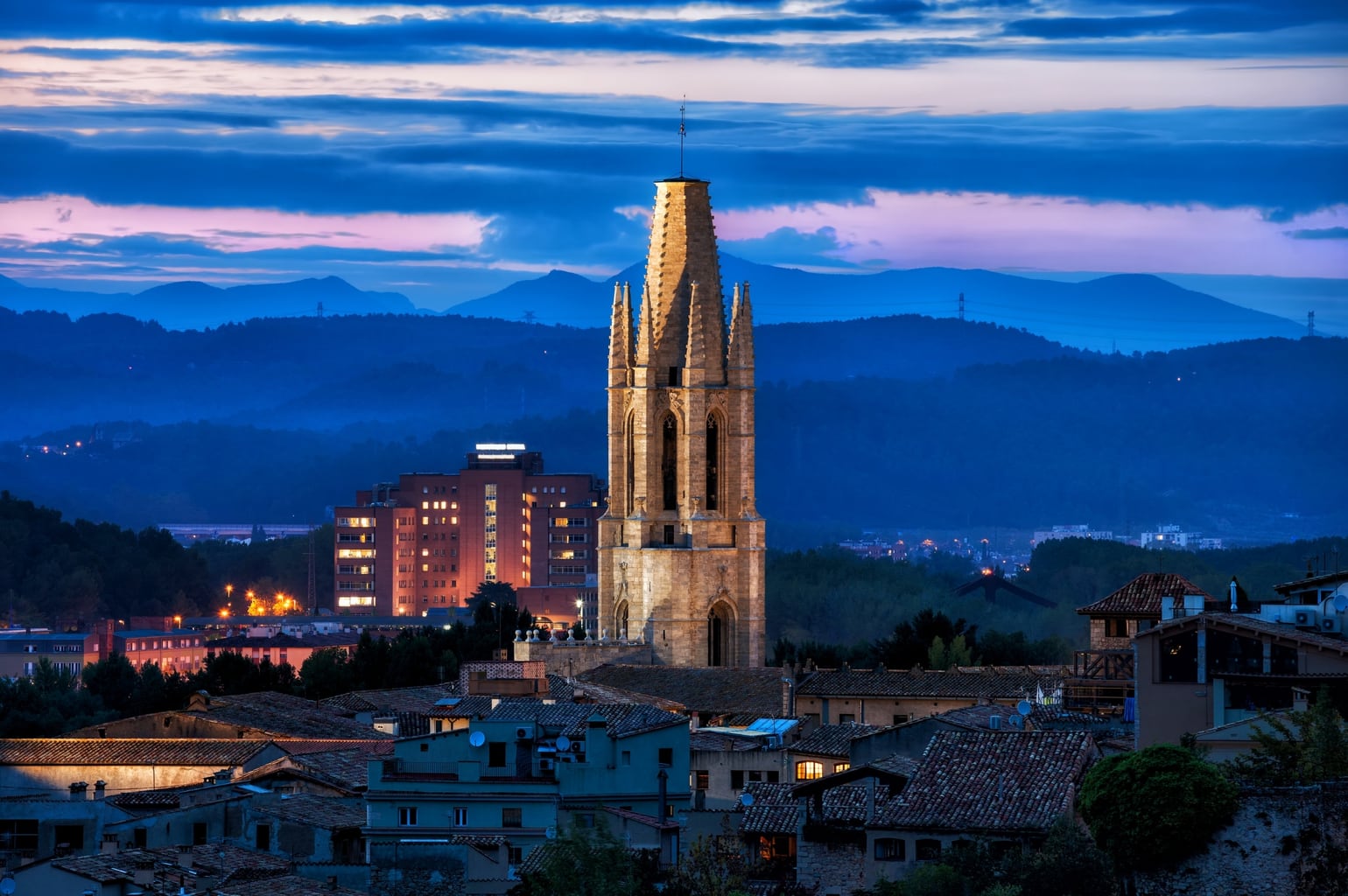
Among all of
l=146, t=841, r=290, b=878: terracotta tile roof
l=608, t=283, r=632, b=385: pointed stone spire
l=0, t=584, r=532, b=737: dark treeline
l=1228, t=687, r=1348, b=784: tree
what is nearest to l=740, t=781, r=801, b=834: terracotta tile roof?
l=1228, t=687, r=1348, b=784: tree

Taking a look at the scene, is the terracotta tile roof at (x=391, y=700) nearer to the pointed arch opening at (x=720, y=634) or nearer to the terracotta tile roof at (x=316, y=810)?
the pointed arch opening at (x=720, y=634)

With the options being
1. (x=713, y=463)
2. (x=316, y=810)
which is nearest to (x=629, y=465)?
(x=713, y=463)

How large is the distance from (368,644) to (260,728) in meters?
34.1

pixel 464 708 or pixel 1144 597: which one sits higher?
pixel 1144 597

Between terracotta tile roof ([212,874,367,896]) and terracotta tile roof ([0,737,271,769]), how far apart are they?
728 inches

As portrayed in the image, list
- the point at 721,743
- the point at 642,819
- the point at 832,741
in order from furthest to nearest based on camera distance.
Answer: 1. the point at 721,743
2. the point at 832,741
3. the point at 642,819

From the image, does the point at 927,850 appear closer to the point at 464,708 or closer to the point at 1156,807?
the point at 1156,807

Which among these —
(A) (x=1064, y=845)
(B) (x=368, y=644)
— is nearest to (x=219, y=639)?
(B) (x=368, y=644)

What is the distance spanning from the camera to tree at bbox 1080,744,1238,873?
46.1 meters

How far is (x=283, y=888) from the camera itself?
48.4 meters

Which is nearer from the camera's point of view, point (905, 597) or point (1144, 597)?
point (1144, 597)

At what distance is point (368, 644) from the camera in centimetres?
11050

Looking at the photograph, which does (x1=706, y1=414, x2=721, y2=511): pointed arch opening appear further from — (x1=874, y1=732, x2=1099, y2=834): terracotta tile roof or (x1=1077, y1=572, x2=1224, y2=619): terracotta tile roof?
(x1=874, y1=732, x2=1099, y2=834): terracotta tile roof

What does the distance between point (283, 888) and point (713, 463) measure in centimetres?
6194
